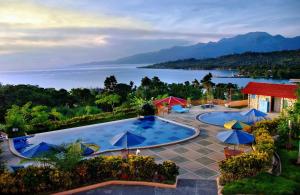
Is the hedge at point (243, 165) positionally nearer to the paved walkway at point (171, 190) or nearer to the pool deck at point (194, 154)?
the paved walkway at point (171, 190)

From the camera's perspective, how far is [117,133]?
20984 mm

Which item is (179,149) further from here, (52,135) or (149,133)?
(52,135)

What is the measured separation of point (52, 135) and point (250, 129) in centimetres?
1404

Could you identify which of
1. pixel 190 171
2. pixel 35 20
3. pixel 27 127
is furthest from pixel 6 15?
pixel 190 171

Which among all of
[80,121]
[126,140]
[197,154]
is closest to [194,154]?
[197,154]

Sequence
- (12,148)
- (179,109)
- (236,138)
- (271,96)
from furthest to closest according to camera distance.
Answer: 1. (179,109)
2. (271,96)
3. (12,148)
4. (236,138)

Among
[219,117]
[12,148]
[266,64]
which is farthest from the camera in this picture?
[266,64]

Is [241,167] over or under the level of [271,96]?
under

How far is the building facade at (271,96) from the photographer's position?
968 inches

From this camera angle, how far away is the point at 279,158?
13164 mm

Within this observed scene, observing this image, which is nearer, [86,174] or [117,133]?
[86,174]

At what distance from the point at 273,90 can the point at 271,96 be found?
63 centimetres

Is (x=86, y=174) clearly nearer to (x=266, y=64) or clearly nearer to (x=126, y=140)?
(x=126, y=140)

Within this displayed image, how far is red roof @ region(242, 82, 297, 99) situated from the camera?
24380 millimetres
